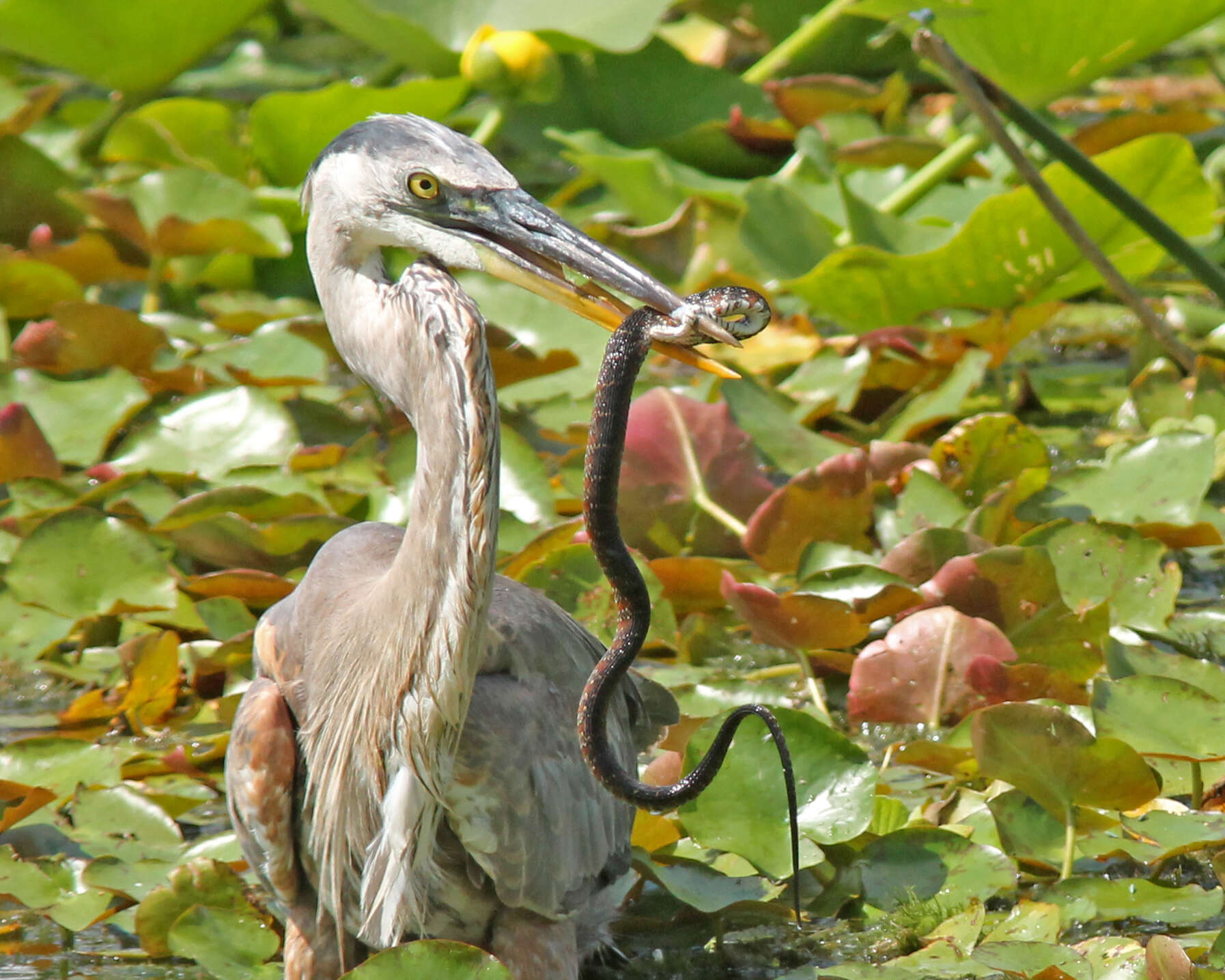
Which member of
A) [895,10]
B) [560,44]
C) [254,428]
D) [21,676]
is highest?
[895,10]

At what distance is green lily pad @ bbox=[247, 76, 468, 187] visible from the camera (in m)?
5.02

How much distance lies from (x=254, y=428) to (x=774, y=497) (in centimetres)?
135

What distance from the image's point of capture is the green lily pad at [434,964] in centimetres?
209

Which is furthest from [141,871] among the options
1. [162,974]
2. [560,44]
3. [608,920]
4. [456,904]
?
[560,44]

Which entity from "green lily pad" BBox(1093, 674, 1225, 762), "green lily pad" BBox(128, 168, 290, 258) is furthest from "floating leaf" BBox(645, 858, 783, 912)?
"green lily pad" BBox(128, 168, 290, 258)

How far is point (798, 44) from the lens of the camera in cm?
580

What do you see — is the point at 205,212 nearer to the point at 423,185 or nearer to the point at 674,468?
the point at 674,468

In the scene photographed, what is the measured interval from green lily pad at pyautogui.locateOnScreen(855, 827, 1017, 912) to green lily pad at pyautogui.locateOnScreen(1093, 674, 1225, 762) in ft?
0.97

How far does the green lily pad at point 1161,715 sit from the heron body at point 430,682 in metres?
0.81

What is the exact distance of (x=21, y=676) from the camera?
11.0 feet

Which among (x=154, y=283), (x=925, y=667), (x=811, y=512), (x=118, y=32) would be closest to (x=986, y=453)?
(x=811, y=512)

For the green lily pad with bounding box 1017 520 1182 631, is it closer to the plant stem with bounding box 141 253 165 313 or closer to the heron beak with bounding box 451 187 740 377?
the heron beak with bounding box 451 187 740 377

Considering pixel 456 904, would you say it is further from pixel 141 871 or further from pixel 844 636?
pixel 844 636

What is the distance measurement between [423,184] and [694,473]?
1.51 meters
